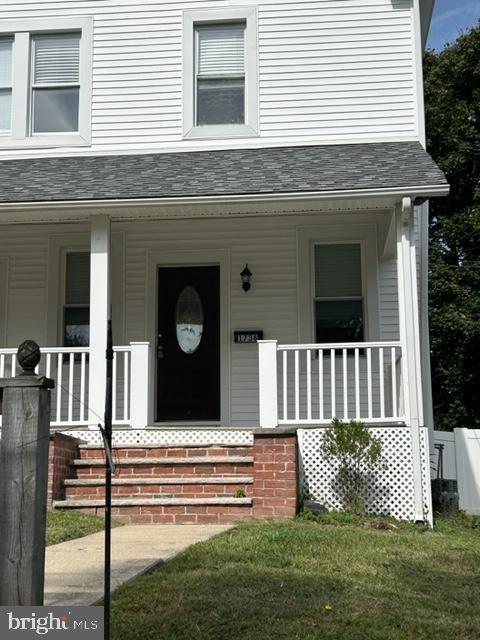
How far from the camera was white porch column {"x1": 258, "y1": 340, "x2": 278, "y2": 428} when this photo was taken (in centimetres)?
797

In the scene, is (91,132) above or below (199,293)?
above

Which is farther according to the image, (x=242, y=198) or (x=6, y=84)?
(x=6, y=84)

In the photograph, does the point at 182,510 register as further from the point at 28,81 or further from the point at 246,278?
the point at 28,81

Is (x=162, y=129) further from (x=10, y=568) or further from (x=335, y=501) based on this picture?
(x=10, y=568)

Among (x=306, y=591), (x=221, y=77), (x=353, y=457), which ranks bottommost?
(x=306, y=591)

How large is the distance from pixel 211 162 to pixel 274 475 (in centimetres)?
408

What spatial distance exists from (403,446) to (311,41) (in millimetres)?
5347

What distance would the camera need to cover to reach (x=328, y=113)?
10062 millimetres

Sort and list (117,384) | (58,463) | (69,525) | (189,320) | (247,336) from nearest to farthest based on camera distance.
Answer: (69,525) < (58,463) < (117,384) < (247,336) < (189,320)

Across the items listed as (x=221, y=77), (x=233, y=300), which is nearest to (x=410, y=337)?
(x=233, y=300)

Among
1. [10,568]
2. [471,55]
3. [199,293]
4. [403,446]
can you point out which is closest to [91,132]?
[199,293]

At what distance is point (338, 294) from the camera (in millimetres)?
10031

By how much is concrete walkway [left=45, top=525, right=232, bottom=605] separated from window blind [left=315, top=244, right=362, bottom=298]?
393cm

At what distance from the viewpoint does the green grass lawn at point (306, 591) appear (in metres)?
3.75
